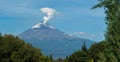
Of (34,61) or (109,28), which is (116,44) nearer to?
(109,28)

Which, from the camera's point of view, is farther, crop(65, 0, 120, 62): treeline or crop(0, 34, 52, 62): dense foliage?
crop(0, 34, 52, 62): dense foliage

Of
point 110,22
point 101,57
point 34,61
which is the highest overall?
point 34,61

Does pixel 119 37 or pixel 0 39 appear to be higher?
pixel 0 39

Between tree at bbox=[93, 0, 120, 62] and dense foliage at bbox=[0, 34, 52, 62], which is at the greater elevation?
dense foliage at bbox=[0, 34, 52, 62]

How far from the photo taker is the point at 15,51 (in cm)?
7781

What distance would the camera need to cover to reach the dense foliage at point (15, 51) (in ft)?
253

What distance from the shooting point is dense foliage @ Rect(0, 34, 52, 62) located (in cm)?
7719

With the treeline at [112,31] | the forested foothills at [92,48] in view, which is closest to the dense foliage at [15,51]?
the forested foothills at [92,48]

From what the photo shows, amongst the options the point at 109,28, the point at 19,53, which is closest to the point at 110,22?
the point at 109,28

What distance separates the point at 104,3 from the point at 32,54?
2344 inches

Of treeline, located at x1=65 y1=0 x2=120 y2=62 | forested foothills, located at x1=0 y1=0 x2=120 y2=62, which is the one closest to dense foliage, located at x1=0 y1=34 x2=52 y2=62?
forested foothills, located at x1=0 y1=0 x2=120 y2=62

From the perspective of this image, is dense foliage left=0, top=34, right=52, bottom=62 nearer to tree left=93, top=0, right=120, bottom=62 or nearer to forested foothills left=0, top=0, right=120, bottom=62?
forested foothills left=0, top=0, right=120, bottom=62

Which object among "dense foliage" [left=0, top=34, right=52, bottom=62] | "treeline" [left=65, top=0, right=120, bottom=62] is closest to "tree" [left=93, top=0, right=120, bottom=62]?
"treeline" [left=65, top=0, right=120, bottom=62]

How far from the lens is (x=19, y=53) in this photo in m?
77.8
